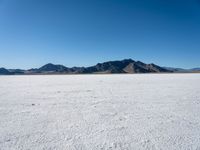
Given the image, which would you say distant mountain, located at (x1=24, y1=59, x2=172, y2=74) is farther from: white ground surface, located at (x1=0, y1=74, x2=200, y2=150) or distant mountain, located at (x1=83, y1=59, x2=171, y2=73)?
white ground surface, located at (x1=0, y1=74, x2=200, y2=150)

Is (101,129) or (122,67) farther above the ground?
(122,67)

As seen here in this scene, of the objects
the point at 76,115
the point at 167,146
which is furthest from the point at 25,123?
the point at 167,146

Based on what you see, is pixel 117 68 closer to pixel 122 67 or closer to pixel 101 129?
pixel 122 67

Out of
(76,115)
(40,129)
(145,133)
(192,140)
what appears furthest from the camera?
(76,115)

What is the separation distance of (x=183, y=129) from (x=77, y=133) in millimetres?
2475

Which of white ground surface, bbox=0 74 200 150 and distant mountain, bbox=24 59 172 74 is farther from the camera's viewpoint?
distant mountain, bbox=24 59 172 74

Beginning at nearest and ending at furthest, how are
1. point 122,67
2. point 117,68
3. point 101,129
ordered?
point 101,129
point 117,68
point 122,67

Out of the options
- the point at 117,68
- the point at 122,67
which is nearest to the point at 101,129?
the point at 117,68

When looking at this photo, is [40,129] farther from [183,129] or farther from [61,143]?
[183,129]

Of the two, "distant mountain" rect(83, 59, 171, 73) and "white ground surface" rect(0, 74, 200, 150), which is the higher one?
"distant mountain" rect(83, 59, 171, 73)

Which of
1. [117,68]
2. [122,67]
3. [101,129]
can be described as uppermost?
[122,67]

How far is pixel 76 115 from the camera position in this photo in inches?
225

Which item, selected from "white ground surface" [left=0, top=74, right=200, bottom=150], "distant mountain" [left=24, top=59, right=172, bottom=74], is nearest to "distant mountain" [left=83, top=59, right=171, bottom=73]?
"distant mountain" [left=24, top=59, right=172, bottom=74]

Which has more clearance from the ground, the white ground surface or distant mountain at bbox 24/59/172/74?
distant mountain at bbox 24/59/172/74
